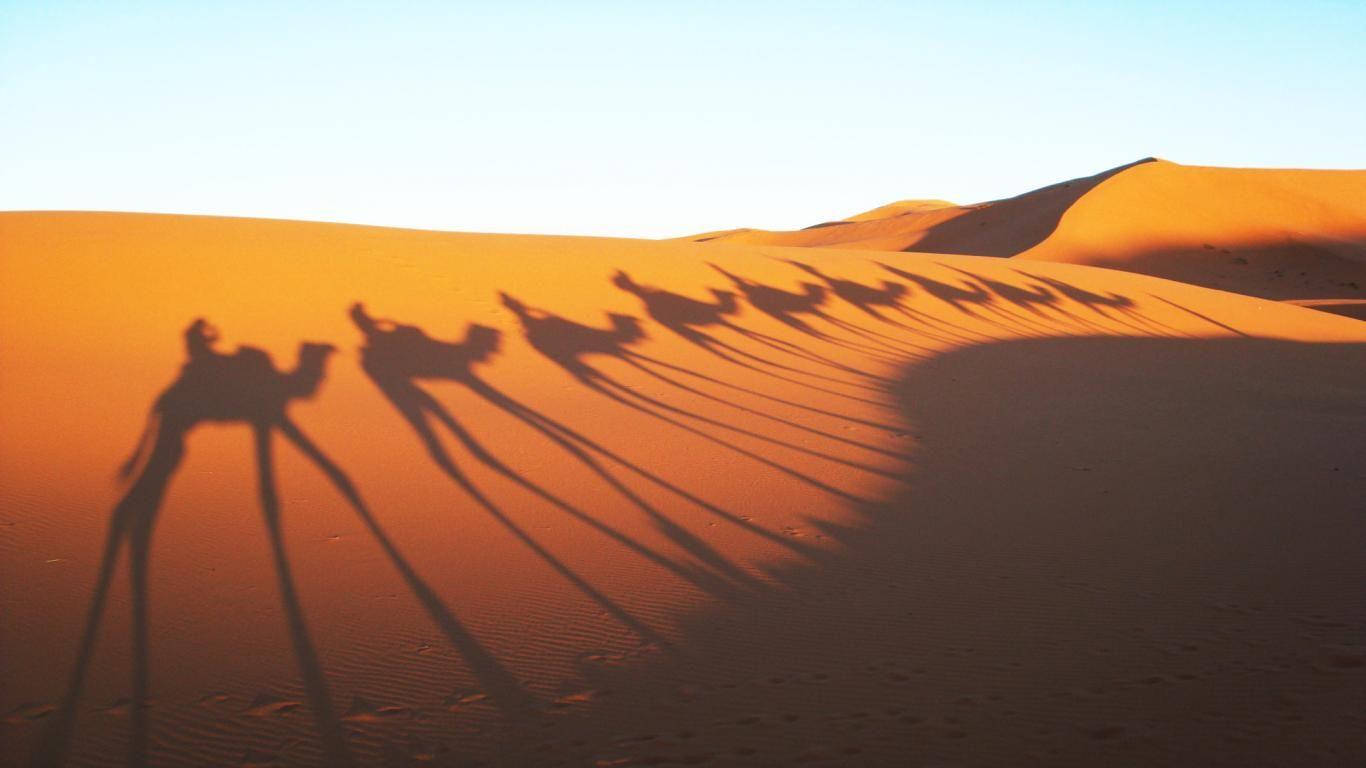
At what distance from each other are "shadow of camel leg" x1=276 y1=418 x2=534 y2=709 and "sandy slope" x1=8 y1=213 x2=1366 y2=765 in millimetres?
24

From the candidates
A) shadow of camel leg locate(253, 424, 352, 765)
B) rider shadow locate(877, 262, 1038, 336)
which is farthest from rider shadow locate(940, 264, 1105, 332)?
shadow of camel leg locate(253, 424, 352, 765)

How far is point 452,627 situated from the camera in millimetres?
4934

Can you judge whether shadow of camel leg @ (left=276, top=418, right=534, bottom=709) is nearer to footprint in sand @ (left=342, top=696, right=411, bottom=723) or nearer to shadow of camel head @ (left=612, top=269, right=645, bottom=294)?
footprint in sand @ (left=342, top=696, right=411, bottom=723)

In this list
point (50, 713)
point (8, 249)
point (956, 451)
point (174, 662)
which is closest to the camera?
point (50, 713)

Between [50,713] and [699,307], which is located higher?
[699,307]

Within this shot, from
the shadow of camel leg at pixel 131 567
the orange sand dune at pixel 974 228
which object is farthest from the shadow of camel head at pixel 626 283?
the orange sand dune at pixel 974 228

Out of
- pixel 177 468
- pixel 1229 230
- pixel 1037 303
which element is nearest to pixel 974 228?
pixel 1229 230

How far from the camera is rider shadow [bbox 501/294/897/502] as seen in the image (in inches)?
328

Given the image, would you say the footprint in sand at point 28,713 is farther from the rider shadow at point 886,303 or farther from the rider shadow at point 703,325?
the rider shadow at point 886,303

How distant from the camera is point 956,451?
28.2 ft

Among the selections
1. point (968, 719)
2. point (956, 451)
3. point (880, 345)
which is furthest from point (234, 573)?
point (880, 345)

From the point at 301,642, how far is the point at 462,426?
465cm

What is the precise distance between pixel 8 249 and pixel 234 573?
37.9ft

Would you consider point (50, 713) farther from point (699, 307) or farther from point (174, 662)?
point (699, 307)
